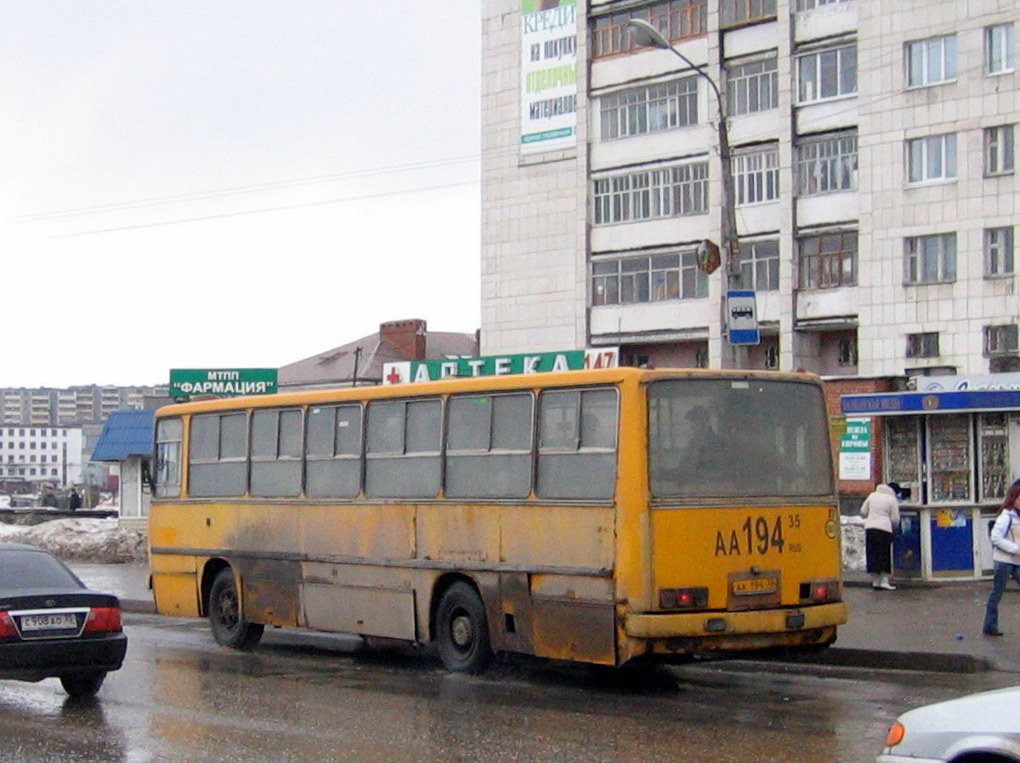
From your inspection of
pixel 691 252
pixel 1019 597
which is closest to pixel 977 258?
pixel 691 252

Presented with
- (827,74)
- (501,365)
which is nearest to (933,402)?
(501,365)

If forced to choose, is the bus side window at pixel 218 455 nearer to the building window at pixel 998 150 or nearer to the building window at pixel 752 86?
the building window at pixel 998 150

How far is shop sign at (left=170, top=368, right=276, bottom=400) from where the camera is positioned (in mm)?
32281

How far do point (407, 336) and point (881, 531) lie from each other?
60.0 metres

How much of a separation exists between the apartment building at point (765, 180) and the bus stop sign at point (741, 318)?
24.2 m

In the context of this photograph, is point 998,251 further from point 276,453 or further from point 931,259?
point 276,453

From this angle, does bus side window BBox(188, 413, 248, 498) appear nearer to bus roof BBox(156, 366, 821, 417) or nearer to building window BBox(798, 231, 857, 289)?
bus roof BBox(156, 366, 821, 417)

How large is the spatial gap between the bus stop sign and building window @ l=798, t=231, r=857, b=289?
29.8m

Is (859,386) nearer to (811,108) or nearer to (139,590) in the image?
(811,108)

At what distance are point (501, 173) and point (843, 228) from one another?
14740 millimetres

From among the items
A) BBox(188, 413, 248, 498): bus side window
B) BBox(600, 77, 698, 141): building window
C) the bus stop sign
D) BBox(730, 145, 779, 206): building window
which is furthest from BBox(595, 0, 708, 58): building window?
BBox(188, 413, 248, 498): bus side window

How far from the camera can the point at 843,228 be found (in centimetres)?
5084

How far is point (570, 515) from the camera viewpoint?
14.1 m

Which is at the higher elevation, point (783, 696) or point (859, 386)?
point (859, 386)
